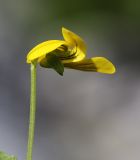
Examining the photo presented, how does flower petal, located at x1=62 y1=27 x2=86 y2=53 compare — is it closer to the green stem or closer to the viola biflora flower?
the viola biflora flower

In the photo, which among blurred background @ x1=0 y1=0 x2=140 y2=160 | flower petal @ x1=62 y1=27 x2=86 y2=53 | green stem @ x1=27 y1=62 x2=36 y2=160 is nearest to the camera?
green stem @ x1=27 y1=62 x2=36 y2=160

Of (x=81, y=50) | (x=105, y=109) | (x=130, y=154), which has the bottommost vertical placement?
(x=130, y=154)

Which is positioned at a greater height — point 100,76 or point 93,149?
point 100,76

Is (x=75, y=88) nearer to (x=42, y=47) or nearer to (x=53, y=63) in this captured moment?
(x=53, y=63)

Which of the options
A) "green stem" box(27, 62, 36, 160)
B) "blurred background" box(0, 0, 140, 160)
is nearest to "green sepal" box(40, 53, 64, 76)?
"green stem" box(27, 62, 36, 160)

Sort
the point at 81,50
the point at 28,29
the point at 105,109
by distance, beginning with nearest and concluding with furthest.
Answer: the point at 81,50
the point at 105,109
the point at 28,29

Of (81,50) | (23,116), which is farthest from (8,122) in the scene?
(81,50)

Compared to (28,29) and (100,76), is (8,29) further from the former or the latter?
(100,76)
